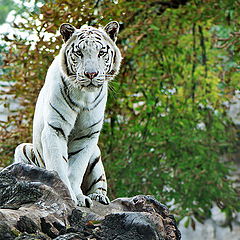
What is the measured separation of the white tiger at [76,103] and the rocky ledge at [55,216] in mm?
300

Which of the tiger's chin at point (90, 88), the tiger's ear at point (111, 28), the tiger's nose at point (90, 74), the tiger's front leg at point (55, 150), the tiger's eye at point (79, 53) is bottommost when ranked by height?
the tiger's front leg at point (55, 150)

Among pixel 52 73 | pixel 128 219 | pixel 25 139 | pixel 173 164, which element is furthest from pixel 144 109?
pixel 128 219

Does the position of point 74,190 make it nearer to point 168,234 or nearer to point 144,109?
point 168,234

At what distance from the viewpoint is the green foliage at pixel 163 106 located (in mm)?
7592

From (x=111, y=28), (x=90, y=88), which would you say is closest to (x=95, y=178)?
(x=90, y=88)

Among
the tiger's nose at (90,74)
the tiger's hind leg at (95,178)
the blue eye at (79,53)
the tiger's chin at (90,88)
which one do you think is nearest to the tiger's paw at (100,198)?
the tiger's hind leg at (95,178)

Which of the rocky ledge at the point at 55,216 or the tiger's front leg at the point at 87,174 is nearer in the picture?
the rocky ledge at the point at 55,216

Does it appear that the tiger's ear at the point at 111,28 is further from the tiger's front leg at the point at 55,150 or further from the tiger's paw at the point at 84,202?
the tiger's paw at the point at 84,202

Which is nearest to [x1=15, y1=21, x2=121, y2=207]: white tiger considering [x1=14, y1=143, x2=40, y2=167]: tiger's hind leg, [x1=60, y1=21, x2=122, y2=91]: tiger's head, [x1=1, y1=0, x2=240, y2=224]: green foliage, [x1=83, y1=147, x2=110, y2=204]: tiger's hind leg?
[x1=60, y1=21, x2=122, y2=91]: tiger's head

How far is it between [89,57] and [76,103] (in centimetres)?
36

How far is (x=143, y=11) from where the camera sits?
8281 mm

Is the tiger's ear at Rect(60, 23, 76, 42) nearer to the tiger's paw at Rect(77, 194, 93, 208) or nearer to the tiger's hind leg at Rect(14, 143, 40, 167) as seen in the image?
the tiger's hind leg at Rect(14, 143, 40, 167)

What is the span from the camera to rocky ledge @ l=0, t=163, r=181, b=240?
10.4 ft

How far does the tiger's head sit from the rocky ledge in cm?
69
